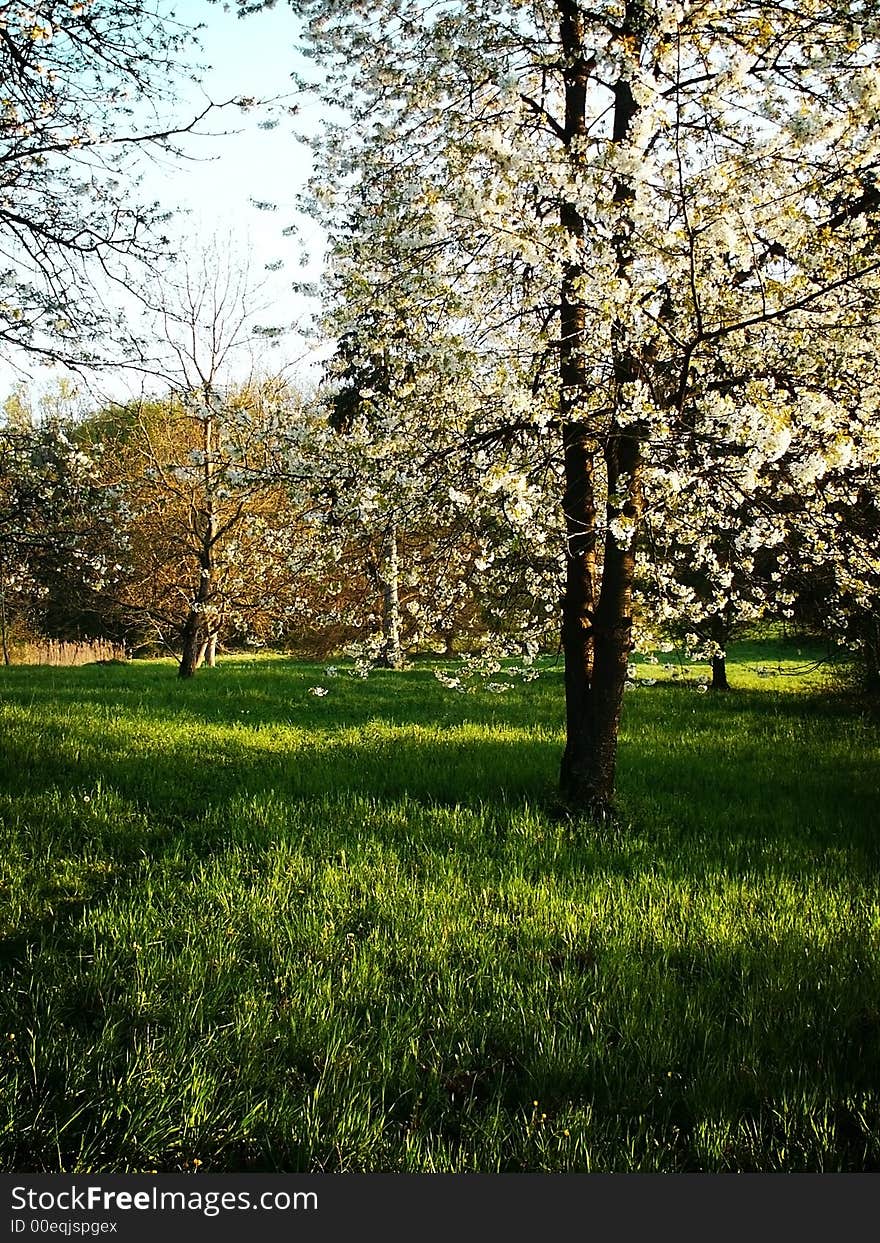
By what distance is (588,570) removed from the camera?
6.71 metres

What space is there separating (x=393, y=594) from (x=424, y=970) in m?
4.96

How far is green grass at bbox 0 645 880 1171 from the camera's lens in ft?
8.67

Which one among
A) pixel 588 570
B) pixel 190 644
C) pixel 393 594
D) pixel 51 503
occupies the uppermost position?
pixel 51 503

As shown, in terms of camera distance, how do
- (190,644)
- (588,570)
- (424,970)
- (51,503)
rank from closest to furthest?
1. (424,970)
2. (588,570)
3. (51,503)
4. (190,644)

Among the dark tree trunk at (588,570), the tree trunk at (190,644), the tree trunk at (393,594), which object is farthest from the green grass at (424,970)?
the tree trunk at (190,644)

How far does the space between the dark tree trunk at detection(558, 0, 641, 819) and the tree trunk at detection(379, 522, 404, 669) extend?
4.92 feet

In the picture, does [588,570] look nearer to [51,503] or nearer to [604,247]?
[604,247]

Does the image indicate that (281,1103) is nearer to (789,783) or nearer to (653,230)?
(653,230)

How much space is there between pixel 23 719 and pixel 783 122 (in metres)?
9.14

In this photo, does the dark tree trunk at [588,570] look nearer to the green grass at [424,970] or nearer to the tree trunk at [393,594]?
the green grass at [424,970]

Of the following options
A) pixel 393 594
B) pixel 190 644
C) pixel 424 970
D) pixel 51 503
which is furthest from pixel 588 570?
pixel 190 644

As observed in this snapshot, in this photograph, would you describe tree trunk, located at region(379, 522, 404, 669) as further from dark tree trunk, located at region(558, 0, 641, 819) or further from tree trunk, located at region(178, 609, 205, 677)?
tree trunk, located at region(178, 609, 205, 677)

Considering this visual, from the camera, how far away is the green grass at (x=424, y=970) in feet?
8.67

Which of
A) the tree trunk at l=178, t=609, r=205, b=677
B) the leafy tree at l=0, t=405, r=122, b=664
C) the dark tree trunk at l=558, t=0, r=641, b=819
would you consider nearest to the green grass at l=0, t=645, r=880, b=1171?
the dark tree trunk at l=558, t=0, r=641, b=819
